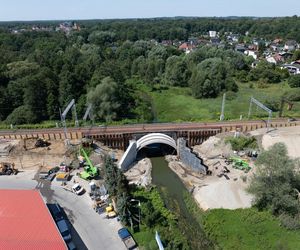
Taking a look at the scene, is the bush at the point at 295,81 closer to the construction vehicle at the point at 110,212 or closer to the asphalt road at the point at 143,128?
the asphalt road at the point at 143,128

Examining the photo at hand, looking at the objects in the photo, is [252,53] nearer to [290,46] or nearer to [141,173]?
[290,46]

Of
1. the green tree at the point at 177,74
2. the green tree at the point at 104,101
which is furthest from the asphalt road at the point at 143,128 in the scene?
the green tree at the point at 177,74

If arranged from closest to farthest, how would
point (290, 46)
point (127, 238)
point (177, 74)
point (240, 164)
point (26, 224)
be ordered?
1. point (26, 224)
2. point (127, 238)
3. point (240, 164)
4. point (177, 74)
5. point (290, 46)

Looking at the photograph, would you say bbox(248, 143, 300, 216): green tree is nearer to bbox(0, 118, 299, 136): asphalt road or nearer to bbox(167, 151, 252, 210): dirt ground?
bbox(167, 151, 252, 210): dirt ground

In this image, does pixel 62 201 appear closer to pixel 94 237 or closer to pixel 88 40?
pixel 94 237

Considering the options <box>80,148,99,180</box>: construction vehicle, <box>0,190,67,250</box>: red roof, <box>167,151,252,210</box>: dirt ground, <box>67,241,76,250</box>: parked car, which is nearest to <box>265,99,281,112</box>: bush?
<box>167,151,252,210</box>: dirt ground

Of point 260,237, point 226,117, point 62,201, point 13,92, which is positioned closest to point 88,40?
point 13,92

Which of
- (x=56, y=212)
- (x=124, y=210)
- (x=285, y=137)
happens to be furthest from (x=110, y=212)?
(x=285, y=137)
